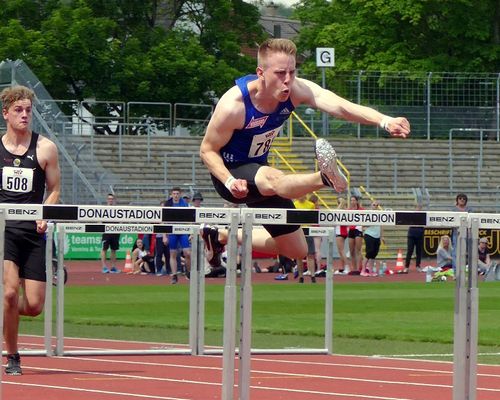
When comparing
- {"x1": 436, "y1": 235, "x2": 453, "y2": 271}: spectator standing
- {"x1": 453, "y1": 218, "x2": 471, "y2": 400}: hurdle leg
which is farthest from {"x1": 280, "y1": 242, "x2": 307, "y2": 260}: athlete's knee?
{"x1": 436, "y1": 235, "x2": 453, "y2": 271}: spectator standing

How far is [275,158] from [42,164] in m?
29.1

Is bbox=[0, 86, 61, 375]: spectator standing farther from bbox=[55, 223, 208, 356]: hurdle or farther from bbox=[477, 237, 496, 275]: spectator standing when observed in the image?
bbox=[477, 237, 496, 275]: spectator standing

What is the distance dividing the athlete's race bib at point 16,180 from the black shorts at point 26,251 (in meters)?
0.31

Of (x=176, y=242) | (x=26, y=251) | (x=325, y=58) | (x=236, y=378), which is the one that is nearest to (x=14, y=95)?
(x=26, y=251)

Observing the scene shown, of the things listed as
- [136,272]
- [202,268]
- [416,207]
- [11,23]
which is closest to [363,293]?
[136,272]

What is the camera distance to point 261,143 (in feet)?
31.9

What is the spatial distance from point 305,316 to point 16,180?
892 cm

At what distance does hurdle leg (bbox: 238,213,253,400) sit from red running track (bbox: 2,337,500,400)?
68.1 inches

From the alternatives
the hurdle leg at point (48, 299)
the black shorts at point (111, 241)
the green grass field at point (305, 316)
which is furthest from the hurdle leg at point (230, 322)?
the black shorts at point (111, 241)

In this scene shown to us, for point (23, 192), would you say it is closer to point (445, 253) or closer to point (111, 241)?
point (445, 253)

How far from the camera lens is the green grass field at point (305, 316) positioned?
15.6m

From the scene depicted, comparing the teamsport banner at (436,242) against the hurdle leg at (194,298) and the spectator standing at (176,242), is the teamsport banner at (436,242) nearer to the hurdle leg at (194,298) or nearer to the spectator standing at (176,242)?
the spectator standing at (176,242)

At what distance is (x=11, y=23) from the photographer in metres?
47.5

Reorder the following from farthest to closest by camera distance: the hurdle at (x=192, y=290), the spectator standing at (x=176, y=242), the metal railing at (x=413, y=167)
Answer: the metal railing at (x=413, y=167)
the spectator standing at (x=176, y=242)
the hurdle at (x=192, y=290)
